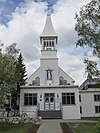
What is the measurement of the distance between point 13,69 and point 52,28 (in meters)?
19.6

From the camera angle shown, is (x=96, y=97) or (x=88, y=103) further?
(x=96, y=97)

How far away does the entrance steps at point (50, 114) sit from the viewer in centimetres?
3294

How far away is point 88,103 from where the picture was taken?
46.3 metres

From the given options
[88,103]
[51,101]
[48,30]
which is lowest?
[88,103]

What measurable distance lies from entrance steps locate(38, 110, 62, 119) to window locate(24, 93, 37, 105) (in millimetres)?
2005

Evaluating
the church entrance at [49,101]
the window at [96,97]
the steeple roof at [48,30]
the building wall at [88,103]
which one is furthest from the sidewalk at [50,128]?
the window at [96,97]

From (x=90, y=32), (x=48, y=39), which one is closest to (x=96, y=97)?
(x=48, y=39)

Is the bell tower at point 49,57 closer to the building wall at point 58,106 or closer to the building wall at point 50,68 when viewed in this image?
the building wall at point 50,68

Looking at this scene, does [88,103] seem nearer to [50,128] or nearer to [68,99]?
[68,99]

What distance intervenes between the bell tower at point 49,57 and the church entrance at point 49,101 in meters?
4.24

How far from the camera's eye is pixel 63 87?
116ft

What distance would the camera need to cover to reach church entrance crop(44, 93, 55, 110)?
3506cm

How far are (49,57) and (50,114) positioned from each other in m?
11.2

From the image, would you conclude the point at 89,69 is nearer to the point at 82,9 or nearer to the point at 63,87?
the point at 82,9
